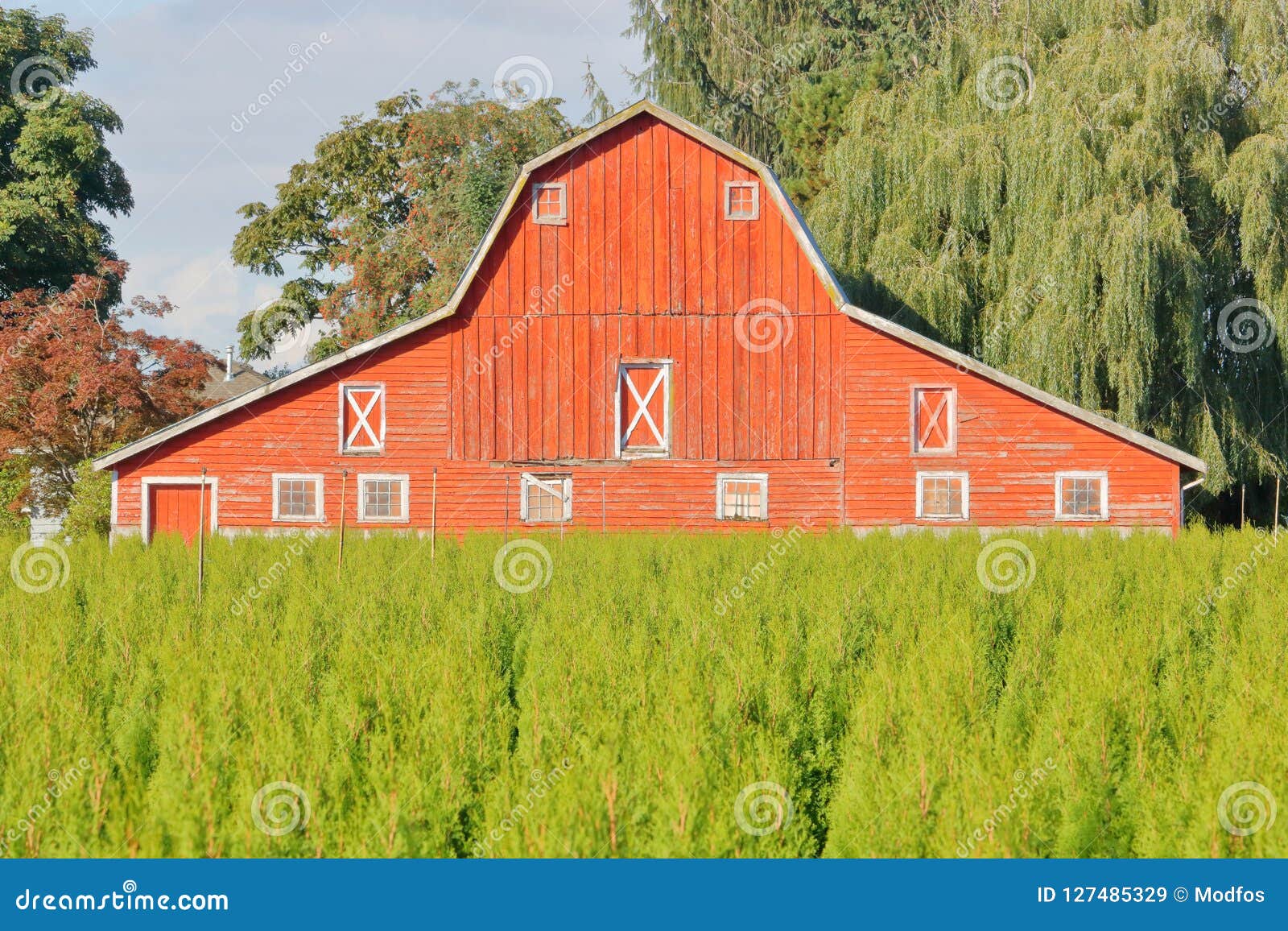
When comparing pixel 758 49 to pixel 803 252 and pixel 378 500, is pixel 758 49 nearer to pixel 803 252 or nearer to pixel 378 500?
pixel 803 252

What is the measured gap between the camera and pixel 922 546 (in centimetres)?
1945

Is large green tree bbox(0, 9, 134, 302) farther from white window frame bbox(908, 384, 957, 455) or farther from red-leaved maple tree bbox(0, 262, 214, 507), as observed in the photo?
white window frame bbox(908, 384, 957, 455)

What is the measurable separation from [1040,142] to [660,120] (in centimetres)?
846

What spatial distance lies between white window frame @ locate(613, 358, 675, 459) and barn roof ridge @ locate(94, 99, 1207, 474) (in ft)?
11.3

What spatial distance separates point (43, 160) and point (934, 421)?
99.2 ft

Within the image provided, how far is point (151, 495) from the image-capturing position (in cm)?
2506

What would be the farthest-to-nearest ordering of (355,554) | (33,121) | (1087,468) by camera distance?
1. (33,121)
2. (1087,468)
3. (355,554)

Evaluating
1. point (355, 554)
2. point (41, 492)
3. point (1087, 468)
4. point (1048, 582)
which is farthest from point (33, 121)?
point (1048, 582)

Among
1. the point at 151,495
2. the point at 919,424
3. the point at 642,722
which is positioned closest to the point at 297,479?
the point at 151,495

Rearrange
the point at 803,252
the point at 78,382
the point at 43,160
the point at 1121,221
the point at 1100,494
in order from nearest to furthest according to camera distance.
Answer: the point at 1100,494, the point at 803,252, the point at 1121,221, the point at 78,382, the point at 43,160

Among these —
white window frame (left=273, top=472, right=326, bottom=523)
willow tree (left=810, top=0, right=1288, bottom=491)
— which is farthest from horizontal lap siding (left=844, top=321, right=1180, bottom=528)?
white window frame (left=273, top=472, right=326, bottom=523)

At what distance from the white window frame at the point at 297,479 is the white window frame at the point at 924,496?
1149 centimetres

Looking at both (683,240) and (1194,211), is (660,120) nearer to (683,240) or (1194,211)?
(683,240)

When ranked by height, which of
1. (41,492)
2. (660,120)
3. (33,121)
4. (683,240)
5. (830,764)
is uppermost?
(33,121)
